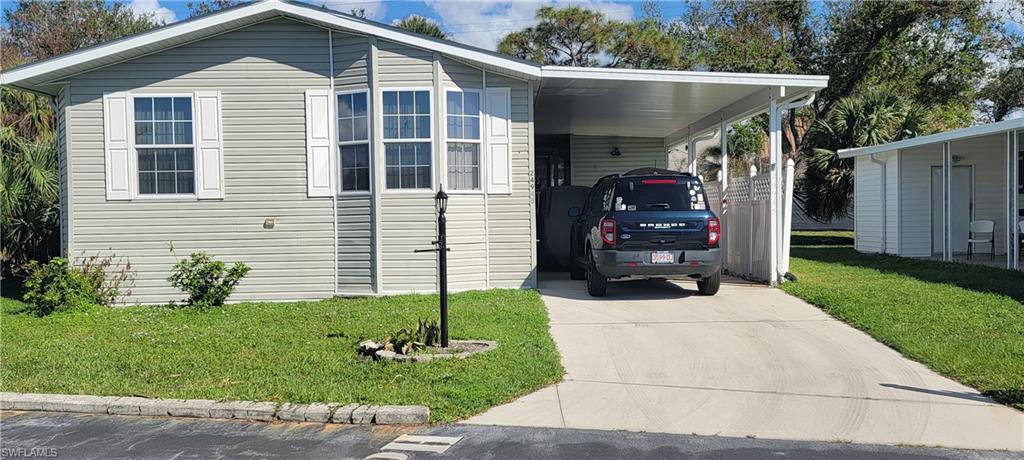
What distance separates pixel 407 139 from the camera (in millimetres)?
11758

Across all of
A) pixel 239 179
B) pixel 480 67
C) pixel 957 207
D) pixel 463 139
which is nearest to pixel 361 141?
pixel 463 139

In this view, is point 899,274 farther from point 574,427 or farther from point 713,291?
point 574,427

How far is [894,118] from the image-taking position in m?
→ 22.5

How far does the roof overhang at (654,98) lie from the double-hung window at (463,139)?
126 cm

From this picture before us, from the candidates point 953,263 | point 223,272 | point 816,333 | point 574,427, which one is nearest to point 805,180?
point 953,263

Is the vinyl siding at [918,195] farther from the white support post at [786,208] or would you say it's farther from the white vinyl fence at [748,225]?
the white support post at [786,208]

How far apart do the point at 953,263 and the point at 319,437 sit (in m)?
14.2

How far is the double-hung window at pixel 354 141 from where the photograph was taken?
38.7 ft

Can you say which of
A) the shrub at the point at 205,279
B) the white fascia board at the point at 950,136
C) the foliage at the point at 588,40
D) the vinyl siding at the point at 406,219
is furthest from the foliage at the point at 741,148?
the shrub at the point at 205,279

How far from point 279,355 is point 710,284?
6.52 m

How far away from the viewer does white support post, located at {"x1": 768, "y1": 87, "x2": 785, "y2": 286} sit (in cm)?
1231

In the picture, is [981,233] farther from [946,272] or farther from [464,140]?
[464,140]

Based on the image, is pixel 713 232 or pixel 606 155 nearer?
pixel 713 232

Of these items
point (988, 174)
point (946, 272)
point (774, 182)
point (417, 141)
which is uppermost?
point (417, 141)
